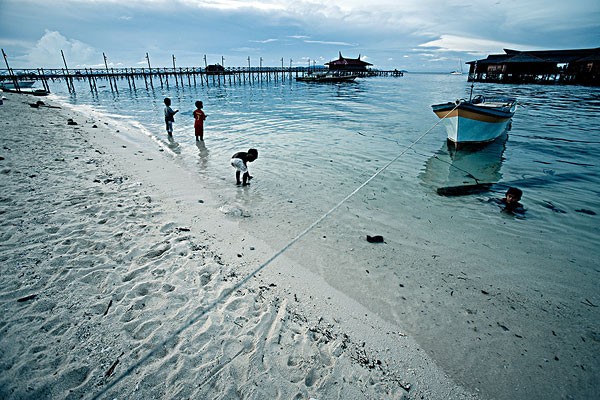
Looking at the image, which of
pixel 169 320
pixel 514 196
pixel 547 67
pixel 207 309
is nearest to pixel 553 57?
pixel 547 67

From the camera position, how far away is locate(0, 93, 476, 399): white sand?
250 centimetres

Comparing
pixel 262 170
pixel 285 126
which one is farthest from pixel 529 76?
pixel 262 170

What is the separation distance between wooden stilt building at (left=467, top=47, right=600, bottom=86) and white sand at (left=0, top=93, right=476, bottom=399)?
210 feet

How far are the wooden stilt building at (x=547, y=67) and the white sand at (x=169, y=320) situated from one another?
210ft

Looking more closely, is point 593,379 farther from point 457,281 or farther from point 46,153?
point 46,153

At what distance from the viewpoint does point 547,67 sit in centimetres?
5428

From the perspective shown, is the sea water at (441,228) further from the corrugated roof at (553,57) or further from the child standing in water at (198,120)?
the corrugated roof at (553,57)

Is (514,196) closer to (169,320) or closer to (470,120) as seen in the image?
(470,120)

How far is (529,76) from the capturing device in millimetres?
58438

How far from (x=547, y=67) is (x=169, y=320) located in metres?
78.6

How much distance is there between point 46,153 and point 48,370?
353 inches

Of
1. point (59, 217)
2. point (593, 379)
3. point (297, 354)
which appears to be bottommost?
point (593, 379)

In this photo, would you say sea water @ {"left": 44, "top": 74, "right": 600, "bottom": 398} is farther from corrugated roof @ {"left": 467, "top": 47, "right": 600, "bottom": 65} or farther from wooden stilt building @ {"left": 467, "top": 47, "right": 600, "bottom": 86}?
corrugated roof @ {"left": 467, "top": 47, "right": 600, "bottom": 65}

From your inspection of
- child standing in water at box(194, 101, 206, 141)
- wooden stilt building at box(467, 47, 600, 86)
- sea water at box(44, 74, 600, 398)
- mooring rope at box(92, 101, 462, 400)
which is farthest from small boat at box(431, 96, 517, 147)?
wooden stilt building at box(467, 47, 600, 86)
